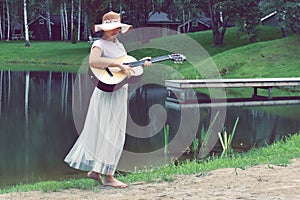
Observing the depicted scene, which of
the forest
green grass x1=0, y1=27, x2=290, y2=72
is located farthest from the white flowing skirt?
green grass x1=0, y1=27, x2=290, y2=72

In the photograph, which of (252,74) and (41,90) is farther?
(252,74)

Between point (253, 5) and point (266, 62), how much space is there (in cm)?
767

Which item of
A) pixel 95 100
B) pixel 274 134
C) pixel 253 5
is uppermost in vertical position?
pixel 253 5

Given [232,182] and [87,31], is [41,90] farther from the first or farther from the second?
[87,31]

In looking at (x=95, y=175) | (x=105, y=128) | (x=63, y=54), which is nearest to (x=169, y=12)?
(x=63, y=54)

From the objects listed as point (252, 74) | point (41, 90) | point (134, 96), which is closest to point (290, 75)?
A: point (252, 74)

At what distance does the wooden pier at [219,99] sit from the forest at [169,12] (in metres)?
7.75

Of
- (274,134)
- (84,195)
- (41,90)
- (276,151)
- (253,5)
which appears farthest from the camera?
(253,5)

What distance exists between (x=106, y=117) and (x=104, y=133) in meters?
0.16

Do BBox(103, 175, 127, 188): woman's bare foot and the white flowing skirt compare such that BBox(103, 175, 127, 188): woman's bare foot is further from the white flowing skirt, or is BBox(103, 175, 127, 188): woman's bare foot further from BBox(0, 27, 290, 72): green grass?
BBox(0, 27, 290, 72): green grass

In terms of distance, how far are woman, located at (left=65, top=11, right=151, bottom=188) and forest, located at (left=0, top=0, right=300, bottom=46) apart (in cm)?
2233

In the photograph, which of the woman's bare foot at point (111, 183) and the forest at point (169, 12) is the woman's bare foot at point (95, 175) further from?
the forest at point (169, 12)

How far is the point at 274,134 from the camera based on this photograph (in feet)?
46.1

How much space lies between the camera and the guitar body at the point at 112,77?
232 inches
